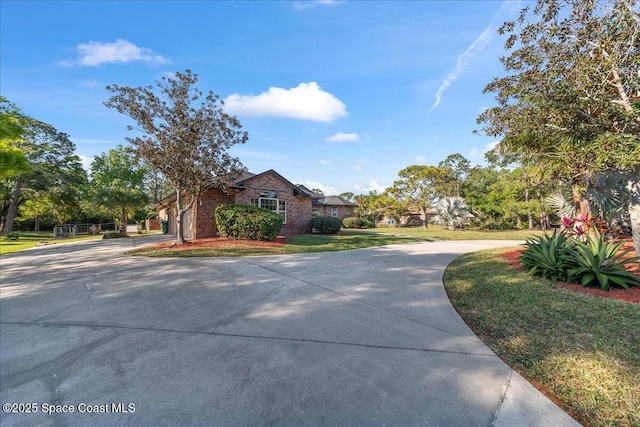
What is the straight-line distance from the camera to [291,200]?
18422 mm

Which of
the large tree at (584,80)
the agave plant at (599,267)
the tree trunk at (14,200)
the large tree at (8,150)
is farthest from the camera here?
the tree trunk at (14,200)

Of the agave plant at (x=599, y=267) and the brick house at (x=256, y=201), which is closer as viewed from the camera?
the agave plant at (x=599, y=267)

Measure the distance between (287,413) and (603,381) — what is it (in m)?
2.89

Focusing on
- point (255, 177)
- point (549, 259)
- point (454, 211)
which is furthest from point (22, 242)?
point (454, 211)

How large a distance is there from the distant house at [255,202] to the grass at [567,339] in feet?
39.4

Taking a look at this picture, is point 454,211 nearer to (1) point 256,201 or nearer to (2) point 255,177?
(1) point 256,201

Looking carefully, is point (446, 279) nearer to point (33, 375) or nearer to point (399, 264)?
point (399, 264)

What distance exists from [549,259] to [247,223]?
11107 millimetres

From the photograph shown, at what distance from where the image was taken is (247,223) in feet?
42.1

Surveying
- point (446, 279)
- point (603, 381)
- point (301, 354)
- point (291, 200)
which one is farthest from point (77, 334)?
point (291, 200)

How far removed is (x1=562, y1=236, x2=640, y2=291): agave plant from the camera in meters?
4.70

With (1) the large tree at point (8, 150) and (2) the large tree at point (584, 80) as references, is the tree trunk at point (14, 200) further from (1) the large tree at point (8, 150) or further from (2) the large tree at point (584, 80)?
(2) the large tree at point (584, 80)

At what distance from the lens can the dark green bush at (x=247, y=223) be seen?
42.2 feet

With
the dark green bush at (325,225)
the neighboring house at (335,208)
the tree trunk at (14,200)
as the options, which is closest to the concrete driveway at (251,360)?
the dark green bush at (325,225)
